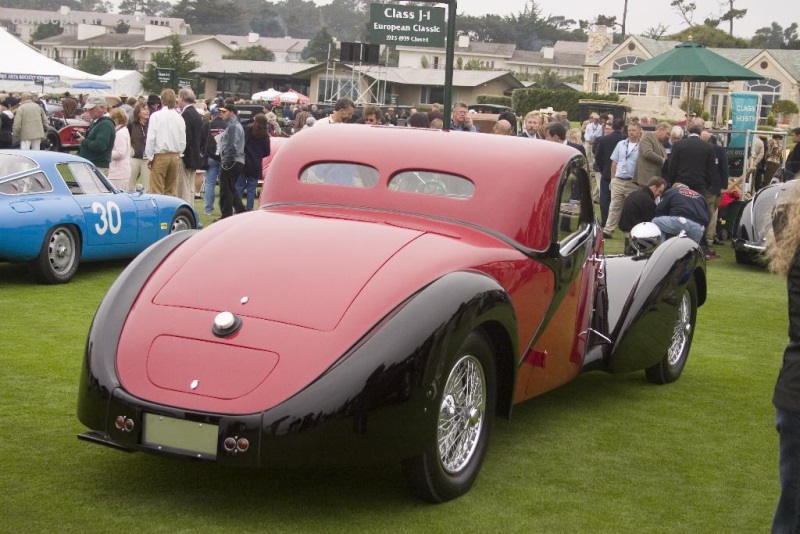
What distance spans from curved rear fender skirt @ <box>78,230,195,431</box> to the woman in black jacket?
1159cm

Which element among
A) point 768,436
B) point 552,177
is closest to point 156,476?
point 552,177

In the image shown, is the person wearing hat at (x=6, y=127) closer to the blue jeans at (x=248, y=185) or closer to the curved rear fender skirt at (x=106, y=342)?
the blue jeans at (x=248, y=185)

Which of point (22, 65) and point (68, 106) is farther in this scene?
point (22, 65)

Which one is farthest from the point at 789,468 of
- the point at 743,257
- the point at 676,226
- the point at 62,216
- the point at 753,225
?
the point at 743,257

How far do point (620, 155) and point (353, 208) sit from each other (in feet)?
40.9

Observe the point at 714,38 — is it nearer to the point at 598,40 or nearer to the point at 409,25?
the point at 598,40

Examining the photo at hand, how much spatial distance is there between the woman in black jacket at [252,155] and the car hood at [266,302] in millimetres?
11458

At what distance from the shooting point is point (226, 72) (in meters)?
97.7

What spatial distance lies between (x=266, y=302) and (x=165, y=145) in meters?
11.6

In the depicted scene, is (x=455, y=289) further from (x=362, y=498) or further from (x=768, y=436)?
(x=768, y=436)

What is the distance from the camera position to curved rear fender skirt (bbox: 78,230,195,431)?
193 inches

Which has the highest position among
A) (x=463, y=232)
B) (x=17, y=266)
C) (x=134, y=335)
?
(x=463, y=232)

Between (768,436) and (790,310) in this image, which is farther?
(768,436)

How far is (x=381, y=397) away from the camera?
15.5ft
